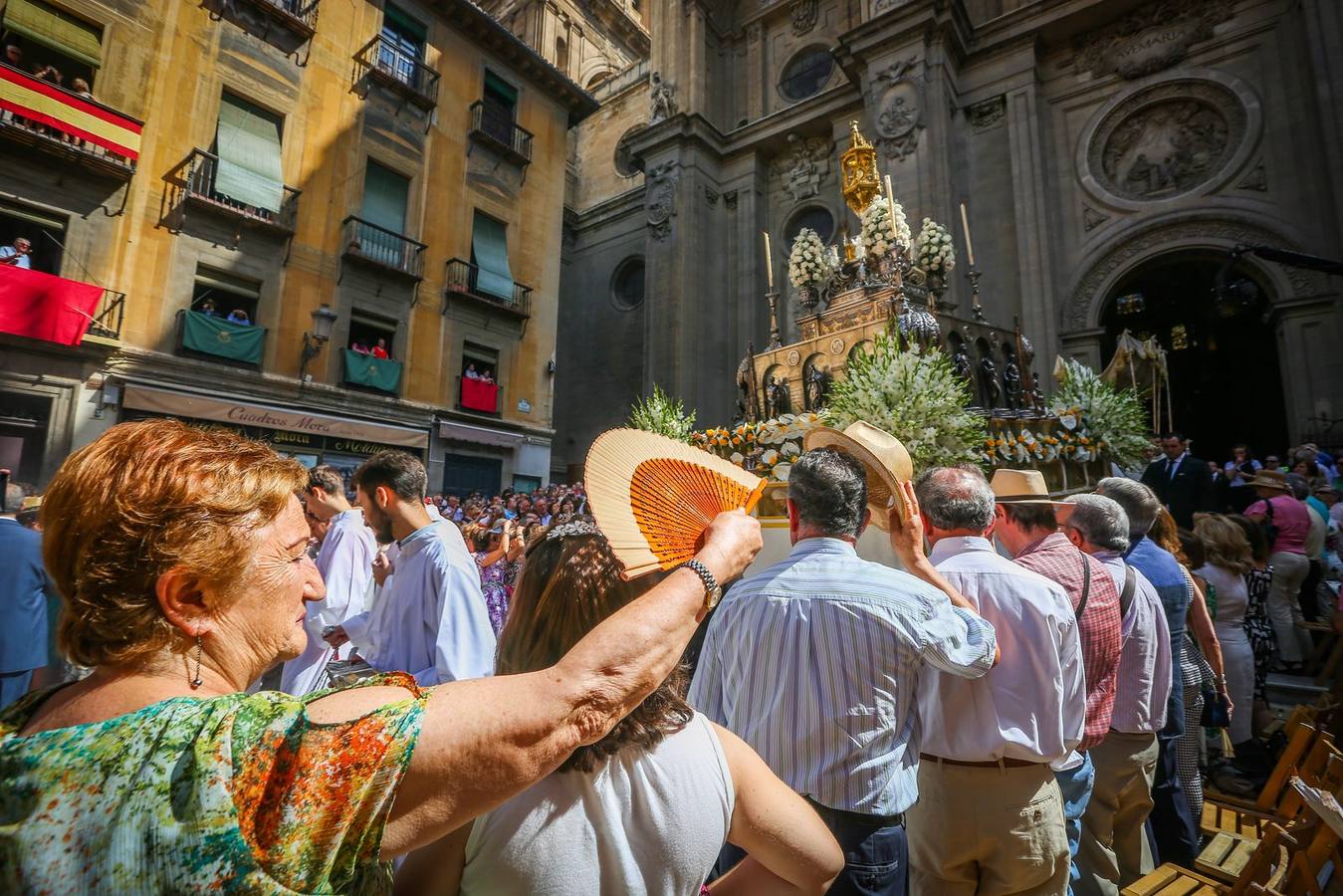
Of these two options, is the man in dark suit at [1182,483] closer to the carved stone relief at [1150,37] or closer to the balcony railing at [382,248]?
the carved stone relief at [1150,37]

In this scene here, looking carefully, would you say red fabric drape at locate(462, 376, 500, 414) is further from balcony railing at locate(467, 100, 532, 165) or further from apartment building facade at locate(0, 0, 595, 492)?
balcony railing at locate(467, 100, 532, 165)

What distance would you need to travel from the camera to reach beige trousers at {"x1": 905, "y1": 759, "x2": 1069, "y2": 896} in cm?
226

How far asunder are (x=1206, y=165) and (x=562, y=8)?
76.5ft

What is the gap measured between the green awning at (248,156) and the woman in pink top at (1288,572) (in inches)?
678

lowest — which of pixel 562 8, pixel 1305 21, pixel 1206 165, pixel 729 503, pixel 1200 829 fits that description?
pixel 1200 829

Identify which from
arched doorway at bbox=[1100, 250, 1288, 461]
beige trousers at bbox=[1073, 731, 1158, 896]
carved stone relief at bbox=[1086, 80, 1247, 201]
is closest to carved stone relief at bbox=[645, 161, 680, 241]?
carved stone relief at bbox=[1086, 80, 1247, 201]

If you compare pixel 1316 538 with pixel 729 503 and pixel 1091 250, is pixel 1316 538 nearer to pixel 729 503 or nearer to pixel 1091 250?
pixel 729 503

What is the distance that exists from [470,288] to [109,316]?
7.59 meters

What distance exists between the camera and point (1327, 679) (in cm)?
525

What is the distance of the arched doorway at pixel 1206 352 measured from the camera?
14539mm

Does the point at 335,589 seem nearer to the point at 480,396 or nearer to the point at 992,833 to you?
the point at 992,833

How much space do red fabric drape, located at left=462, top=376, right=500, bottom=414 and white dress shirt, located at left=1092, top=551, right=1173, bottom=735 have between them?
1536 centimetres

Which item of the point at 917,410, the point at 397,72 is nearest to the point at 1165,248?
the point at 917,410

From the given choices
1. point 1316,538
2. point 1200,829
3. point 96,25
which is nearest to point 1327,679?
point 1316,538
